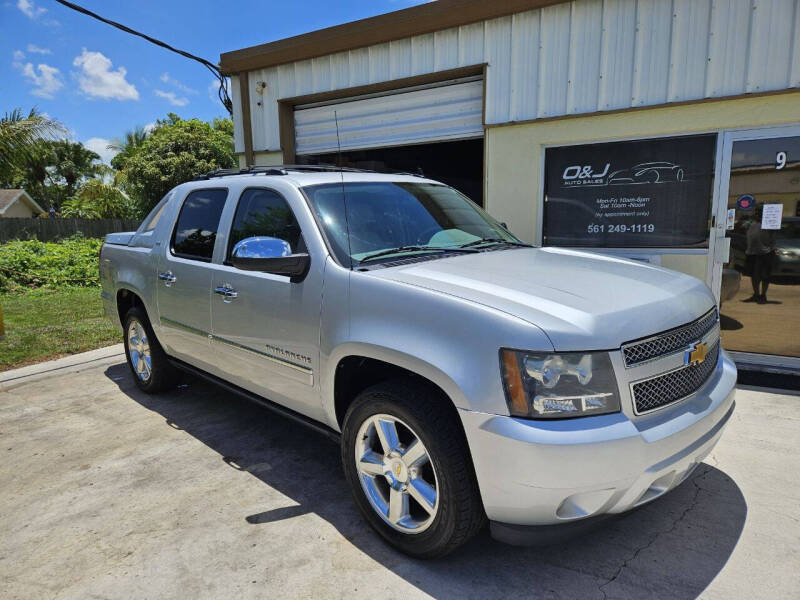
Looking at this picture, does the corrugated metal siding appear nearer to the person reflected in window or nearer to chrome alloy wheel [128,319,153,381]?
the person reflected in window

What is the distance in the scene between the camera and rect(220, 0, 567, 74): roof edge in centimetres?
638

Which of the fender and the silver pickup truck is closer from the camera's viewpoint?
the silver pickup truck

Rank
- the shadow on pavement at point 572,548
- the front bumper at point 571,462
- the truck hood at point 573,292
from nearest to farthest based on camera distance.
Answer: the front bumper at point 571,462 < the truck hood at point 573,292 < the shadow on pavement at point 572,548

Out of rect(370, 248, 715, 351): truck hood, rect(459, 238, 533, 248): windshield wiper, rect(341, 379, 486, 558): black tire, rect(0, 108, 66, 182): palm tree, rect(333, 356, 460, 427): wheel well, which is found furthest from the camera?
rect(0, 108, 66, 182): palm tree

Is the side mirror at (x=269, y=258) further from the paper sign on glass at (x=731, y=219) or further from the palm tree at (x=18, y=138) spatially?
the palm tree at (x=18, y=138)

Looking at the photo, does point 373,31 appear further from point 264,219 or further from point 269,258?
point 269,258

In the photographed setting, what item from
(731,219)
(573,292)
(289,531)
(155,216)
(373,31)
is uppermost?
(373,31)

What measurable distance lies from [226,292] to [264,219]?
1.79 ft

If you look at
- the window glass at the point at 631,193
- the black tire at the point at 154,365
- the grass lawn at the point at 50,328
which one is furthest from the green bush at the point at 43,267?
the window glass at the point at 631,193

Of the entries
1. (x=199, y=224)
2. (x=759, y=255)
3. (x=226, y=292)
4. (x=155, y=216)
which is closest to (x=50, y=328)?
(x=155, y=216)

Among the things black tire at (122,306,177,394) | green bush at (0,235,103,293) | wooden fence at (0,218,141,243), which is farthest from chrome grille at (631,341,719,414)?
wooden fence at (0,218,141,243)

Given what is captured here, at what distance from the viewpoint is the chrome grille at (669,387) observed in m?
2.20

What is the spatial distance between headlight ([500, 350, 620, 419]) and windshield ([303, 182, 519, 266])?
44.3 inches

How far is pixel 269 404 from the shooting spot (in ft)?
11.5
